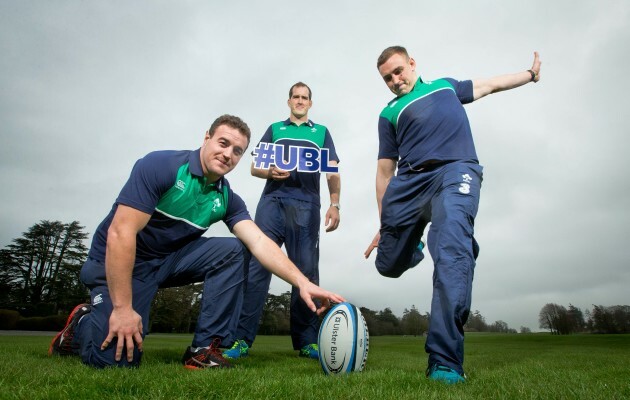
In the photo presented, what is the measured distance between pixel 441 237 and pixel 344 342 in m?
1.12

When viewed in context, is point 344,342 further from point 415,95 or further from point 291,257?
point 415,95

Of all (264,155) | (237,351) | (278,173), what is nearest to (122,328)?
(237,351)

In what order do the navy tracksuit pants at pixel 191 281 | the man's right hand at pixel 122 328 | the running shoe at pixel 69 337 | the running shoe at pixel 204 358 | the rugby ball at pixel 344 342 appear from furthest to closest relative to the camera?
the running shoe at pixel 69 337 < the navy tracksuit pants at pixel 191 281 < the running shoe at pixel 204 358 < the man's right hand at pixel 122 328 < the rugby ball at pixel 344 342

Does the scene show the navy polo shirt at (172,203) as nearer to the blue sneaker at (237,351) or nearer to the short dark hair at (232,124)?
the short dark hair at (232,124)

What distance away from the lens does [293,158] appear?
19.1ft

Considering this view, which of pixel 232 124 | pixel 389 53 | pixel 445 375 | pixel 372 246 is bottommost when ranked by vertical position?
pixel 445 375

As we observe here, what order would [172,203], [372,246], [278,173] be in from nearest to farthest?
[172,203] < [372,246] < [278,173]

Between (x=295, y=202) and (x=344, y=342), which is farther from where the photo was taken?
(x=295, y=202)

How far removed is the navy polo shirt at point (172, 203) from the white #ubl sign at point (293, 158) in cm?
152

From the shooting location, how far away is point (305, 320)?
520 centimetres

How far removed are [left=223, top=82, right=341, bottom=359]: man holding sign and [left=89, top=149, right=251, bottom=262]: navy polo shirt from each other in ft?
4.08

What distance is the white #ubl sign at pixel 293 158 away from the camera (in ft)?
18.8

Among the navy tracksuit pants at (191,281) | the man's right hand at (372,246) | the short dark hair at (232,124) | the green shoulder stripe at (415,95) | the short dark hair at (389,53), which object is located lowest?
the navy tracksuit pants at (191,281)

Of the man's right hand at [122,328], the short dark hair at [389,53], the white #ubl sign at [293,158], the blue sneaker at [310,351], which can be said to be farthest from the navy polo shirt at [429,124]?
the man's right hand at [122,328]
